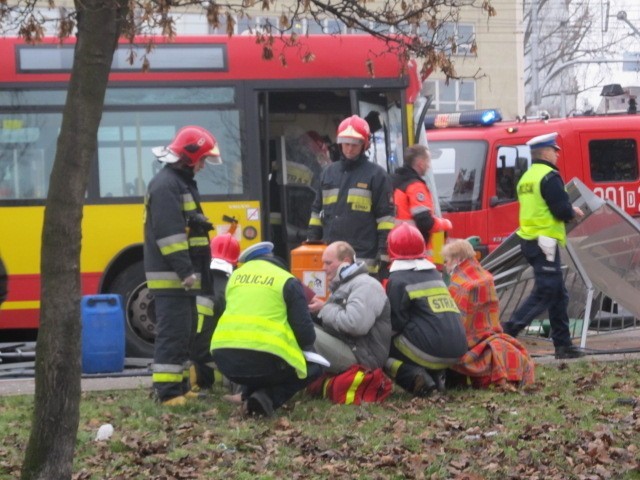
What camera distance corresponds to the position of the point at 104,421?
8.18 meters

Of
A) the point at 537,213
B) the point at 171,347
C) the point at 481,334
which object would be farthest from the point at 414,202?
the point at 171,347

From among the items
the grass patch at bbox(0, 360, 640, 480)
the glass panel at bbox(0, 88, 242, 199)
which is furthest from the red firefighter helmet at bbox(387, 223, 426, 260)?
the glass panel at bbox(0, 88, 242, 199)

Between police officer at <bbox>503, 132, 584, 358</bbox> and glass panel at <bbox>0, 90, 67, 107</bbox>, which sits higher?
glass panel at <bbox>0, 90, 67, 107</bbox>

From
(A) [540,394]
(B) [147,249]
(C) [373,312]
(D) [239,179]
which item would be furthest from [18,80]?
(A) [540,394]

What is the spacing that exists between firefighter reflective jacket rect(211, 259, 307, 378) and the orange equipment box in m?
2.42

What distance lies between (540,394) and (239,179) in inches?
190

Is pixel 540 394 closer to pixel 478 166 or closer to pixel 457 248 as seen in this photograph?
pixel 457 248

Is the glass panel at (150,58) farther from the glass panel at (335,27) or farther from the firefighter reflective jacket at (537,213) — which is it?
the firefighter reflective jacket at (537,213)

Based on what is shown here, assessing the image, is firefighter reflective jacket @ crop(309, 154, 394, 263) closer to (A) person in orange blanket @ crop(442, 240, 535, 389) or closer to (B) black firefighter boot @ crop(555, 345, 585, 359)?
(A) person in orange blanket @ crop(442, 240, 535, 389)

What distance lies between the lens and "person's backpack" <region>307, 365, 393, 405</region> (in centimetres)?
883

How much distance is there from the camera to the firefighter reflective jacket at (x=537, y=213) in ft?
36.6

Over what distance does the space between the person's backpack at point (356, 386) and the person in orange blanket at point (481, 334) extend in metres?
0.69

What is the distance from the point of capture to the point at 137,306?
1261 cm

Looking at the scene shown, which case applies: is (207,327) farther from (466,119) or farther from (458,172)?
(466,119)
